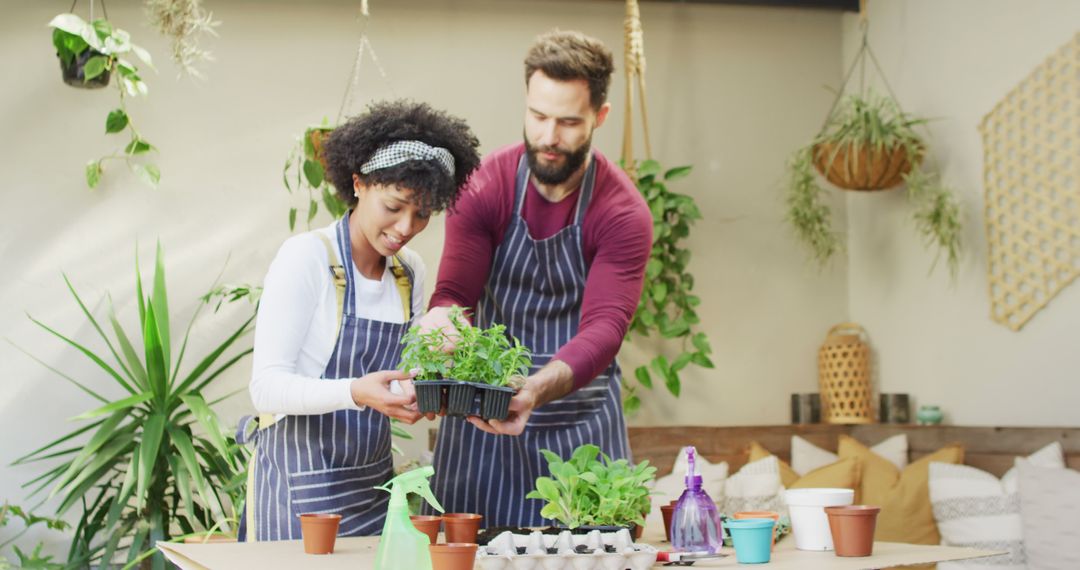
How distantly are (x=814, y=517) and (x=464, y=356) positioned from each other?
0.66 m

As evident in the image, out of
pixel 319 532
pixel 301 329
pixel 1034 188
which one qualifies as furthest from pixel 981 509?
pixel 319 532

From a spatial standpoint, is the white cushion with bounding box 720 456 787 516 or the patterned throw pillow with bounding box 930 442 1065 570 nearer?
the patterned throw pillow with bounding box 930 442 1065 570

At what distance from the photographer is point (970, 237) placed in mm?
4457

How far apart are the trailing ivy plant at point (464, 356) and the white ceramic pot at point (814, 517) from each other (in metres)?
0.55

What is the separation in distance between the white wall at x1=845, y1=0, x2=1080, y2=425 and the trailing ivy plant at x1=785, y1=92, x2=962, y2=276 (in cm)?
11

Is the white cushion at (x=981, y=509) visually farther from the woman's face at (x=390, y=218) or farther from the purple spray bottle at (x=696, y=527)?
the woman's face at (x=390, y=218)

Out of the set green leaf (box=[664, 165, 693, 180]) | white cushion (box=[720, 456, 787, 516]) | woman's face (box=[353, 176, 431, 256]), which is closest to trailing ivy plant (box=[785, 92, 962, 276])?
green leaf (box=[664, 165, 693, 180])

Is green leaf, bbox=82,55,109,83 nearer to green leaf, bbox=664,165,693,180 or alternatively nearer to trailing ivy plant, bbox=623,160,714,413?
trailing ivy plant, bbox=623,160,714,413

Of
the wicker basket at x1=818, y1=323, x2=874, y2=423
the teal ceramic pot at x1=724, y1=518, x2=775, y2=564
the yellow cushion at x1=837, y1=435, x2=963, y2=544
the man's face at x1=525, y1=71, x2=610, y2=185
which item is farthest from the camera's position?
the wicker basket at x1=818, y1=323, x2=874, y2=423

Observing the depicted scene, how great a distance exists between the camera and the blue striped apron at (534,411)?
2443mm

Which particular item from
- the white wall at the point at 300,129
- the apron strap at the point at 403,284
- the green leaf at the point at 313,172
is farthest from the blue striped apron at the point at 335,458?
the white wall at the point at 300,129

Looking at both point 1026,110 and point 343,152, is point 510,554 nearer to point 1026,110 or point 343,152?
point 343,152

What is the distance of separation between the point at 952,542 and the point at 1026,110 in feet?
5.36

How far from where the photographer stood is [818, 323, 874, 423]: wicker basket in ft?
16.0
